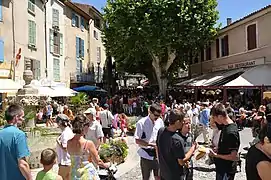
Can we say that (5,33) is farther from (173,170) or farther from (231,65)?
(173,170)

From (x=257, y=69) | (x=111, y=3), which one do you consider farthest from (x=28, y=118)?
(x=111, y=3)

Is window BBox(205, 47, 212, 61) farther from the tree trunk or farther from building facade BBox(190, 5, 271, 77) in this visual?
the tree trunk

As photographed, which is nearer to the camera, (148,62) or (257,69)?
(257,69)

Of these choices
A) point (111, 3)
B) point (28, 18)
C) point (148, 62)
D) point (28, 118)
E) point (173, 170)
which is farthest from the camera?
point (148, 62)

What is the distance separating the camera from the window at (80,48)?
37.1m

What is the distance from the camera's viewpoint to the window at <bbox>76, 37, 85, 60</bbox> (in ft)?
122

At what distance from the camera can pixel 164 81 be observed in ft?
102

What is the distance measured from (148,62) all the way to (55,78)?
29.0ft

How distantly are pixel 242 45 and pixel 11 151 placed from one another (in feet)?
74.0

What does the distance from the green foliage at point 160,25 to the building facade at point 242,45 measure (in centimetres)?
129

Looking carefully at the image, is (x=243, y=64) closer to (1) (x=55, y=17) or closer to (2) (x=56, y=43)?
(2) (x=56, y=43)

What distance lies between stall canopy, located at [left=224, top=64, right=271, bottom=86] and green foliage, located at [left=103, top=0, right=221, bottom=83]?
7.31 m

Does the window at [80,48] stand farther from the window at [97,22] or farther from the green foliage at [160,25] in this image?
the green foliage at [160,25]

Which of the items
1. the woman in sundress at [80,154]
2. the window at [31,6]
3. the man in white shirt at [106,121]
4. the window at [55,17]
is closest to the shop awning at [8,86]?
the window at [31,6]
